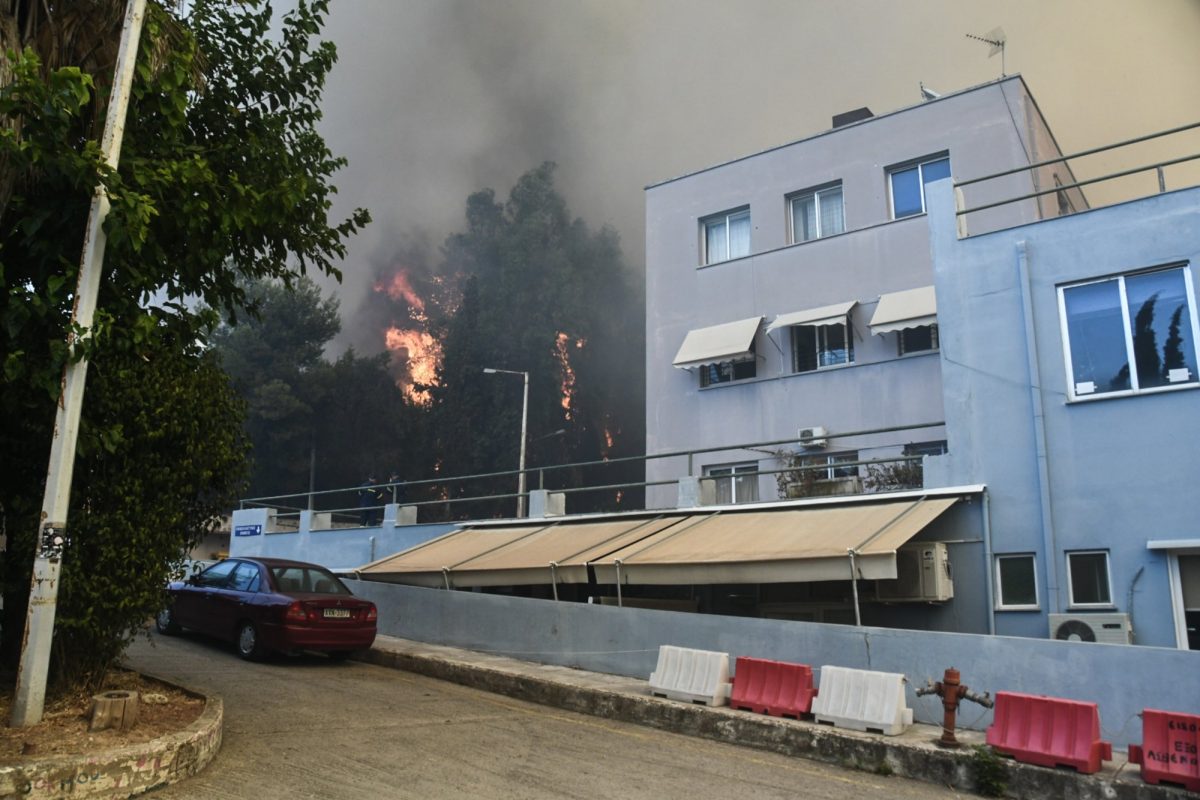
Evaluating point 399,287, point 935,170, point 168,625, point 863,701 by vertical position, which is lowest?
point 863,701

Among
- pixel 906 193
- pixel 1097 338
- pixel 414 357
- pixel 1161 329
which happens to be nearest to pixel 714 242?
pixel 906 193

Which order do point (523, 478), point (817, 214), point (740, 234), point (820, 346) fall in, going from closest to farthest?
point (820, 346) → point (817, 214) → point (740, 234) → point (523, 478)

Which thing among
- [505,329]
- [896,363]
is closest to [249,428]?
[505,329]

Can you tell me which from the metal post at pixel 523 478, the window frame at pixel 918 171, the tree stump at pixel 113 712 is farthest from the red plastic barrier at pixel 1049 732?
the window frame at pixel 918 171

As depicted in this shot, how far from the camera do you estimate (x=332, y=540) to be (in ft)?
79.6

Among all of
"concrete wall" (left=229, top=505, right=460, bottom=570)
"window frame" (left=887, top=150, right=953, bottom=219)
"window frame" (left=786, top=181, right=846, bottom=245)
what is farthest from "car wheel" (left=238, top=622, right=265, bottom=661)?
"window frame" (left=887, top=150, right=953, bottom=219)

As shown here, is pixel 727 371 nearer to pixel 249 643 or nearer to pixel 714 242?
pixel 714 242

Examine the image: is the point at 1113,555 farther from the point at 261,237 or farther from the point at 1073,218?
the point at 261,237

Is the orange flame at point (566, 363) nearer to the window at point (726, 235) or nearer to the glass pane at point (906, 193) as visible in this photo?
the window at point (726, 235)

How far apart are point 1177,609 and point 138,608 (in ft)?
38.0

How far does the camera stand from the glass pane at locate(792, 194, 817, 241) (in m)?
21.5

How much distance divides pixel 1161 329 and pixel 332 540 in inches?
774

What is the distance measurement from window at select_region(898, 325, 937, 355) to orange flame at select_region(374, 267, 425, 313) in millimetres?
78776

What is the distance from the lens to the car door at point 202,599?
14.9m
